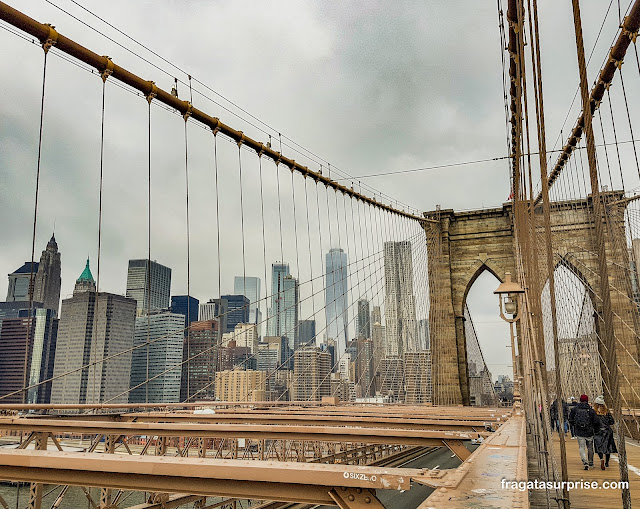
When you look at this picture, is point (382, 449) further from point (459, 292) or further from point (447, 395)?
point (459, 292)

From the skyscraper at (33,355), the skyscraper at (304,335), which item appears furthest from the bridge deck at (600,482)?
the skyscraper at (33,355)

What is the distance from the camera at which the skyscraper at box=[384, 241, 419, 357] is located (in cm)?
2539

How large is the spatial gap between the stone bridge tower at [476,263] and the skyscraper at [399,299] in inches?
161

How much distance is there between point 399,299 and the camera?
26.5 meters

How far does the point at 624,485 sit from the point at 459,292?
61.6ft

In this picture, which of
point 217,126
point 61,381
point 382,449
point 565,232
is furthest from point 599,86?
point 61,381

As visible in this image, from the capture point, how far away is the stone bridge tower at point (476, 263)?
17.3 metres

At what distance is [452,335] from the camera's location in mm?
19641

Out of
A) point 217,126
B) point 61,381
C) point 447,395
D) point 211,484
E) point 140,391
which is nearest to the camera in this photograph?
point 211,484

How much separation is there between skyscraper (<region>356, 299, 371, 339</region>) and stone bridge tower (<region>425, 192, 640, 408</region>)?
4184mm

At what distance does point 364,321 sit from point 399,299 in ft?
7.38

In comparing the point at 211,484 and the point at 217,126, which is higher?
the point at 217,126

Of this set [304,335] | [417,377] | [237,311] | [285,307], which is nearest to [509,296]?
[417,377]

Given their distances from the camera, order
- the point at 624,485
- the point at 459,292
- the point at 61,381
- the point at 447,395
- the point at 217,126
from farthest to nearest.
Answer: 1. the point at 61,381
2. the point at 459,292
3. the point at 447,395
4. the point at 217,126
5. the point at 624,485
